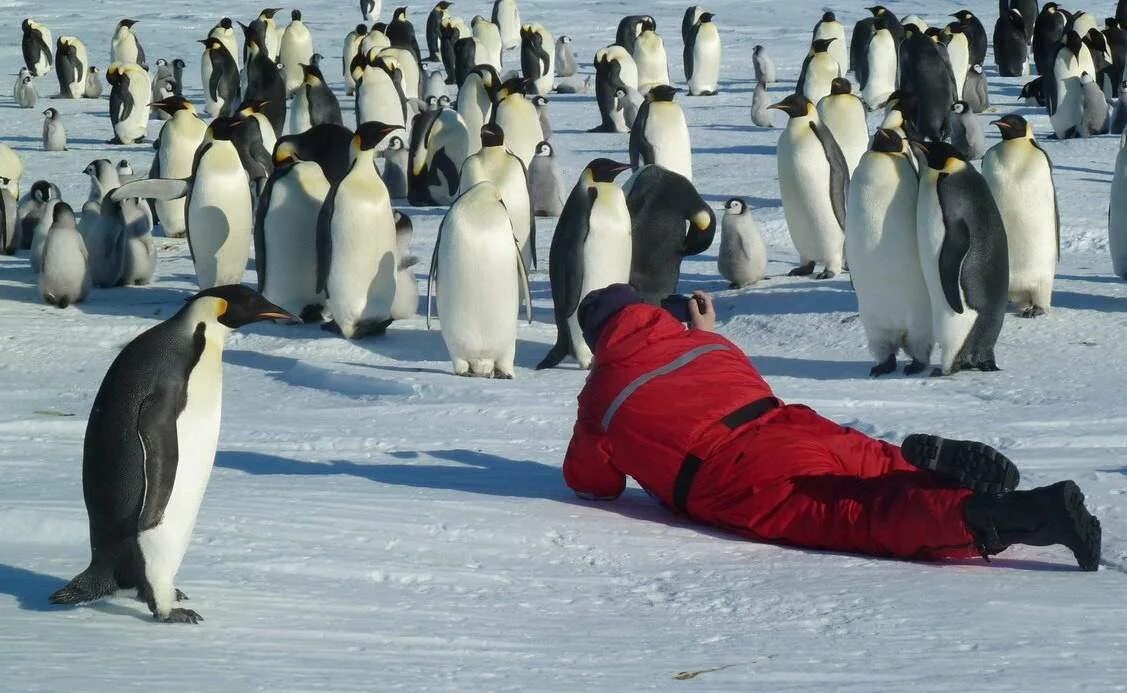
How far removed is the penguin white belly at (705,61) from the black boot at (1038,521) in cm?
1646

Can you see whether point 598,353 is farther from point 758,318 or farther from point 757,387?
point 758,318

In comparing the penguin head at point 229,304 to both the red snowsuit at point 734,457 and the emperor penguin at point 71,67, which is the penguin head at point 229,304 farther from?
the emperor penguin at point 71,67

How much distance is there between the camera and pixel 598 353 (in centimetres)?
441

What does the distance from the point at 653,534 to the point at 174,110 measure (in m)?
8.44

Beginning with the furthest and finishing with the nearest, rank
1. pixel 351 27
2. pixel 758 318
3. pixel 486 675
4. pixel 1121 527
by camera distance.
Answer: pixel 351 27 → pixel 758 318 → pixel 1121 527 → pixel 486 675

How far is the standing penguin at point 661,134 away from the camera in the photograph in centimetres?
1169

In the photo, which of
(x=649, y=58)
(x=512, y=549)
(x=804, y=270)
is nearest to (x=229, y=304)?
(x=512, y=549)

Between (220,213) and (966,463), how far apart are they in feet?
21.1

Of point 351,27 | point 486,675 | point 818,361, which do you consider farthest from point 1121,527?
point 351,27

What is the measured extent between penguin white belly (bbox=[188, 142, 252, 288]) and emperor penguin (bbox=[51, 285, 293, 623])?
6.05 m

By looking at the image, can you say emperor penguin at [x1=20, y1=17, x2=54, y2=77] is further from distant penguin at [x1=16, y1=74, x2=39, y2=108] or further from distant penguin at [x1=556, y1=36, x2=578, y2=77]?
distant penguin at [x1=556, y1=36, x2=578, y2=77]

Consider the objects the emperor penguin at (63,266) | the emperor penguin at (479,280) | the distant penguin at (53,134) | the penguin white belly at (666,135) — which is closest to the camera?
the emperor penguin at (479,280)

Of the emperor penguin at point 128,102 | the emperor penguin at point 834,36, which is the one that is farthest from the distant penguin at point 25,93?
the emperor penguin at point 834,36

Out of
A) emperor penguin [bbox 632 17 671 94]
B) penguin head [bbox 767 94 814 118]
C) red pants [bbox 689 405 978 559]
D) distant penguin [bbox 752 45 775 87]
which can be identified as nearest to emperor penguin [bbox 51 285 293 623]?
red pants [bbox 689 405 978 559]
